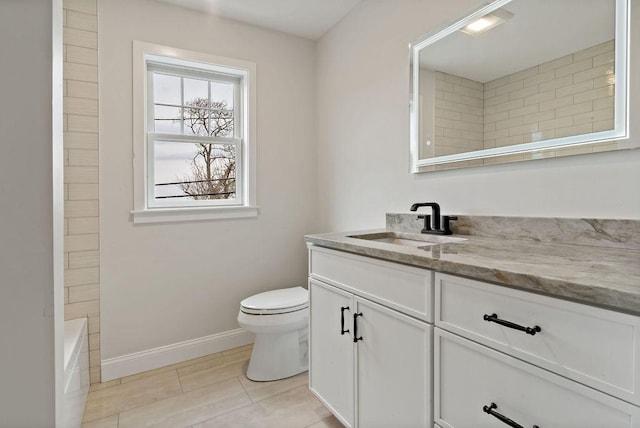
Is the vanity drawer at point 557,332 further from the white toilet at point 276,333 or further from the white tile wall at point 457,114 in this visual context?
the white toilet at point 276,333

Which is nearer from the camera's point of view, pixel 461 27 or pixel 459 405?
pixel 459 405

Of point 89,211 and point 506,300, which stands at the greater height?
point 89,211

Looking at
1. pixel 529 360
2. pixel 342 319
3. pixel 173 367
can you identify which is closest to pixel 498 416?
pixel 529 360

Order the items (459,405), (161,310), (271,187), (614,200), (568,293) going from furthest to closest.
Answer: (271,187), (161,310), (614,200), (459,405), (568,293)

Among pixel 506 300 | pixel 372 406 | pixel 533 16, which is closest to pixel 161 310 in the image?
pixel 372 406

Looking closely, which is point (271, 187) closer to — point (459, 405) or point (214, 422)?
point (214, 422)

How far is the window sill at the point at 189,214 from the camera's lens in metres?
2.07

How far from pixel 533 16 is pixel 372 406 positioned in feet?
5.54

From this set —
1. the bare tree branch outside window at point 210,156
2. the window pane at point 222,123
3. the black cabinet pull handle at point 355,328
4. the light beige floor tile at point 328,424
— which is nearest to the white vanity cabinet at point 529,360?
the black cabinet pull handle at point 355,328

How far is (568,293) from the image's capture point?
2.13ft

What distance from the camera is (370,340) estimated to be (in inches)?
48.3

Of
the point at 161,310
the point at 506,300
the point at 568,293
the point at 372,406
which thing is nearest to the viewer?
the point at 568,293

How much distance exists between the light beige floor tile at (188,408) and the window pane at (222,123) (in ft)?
5.73

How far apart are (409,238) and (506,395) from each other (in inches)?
37.5
